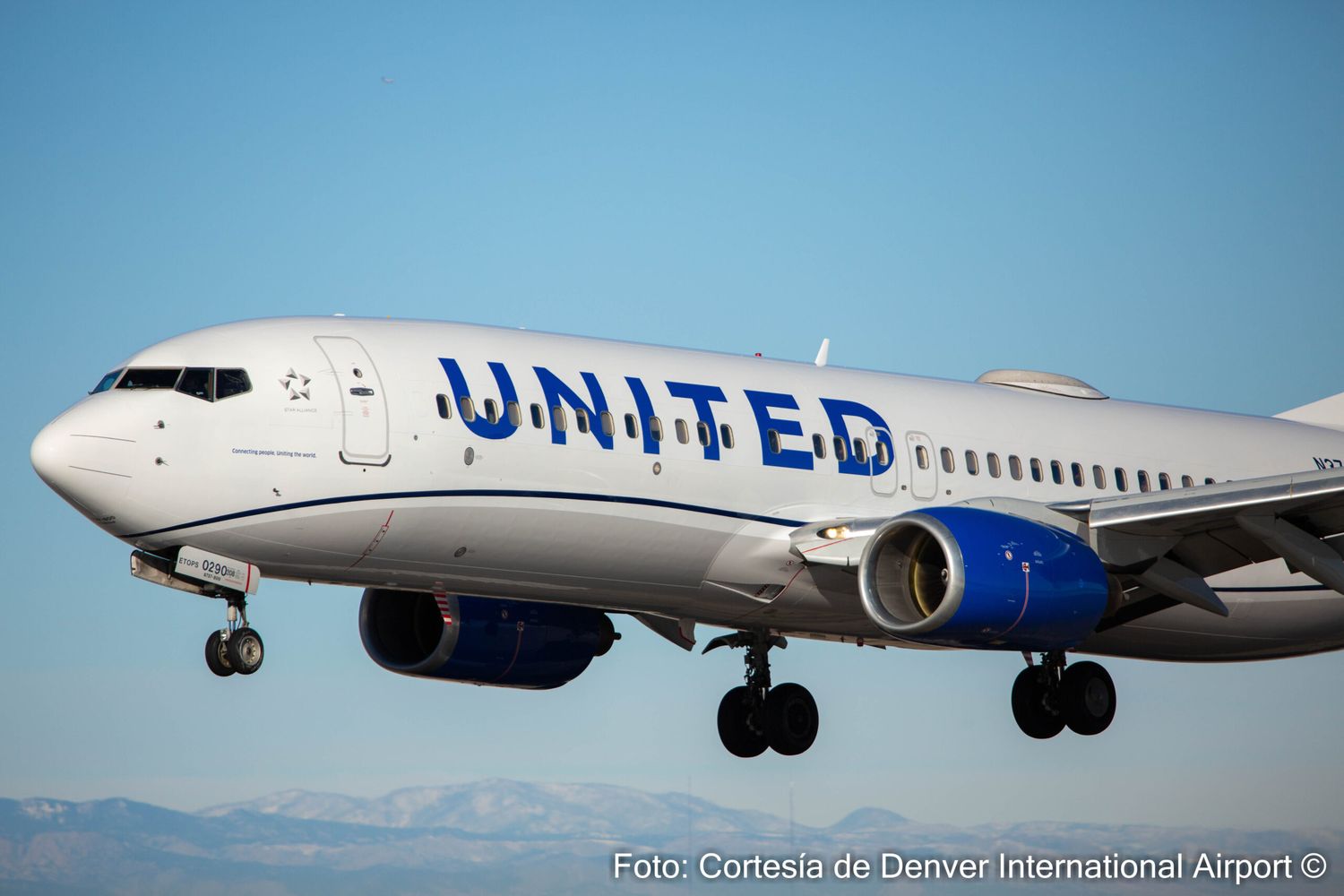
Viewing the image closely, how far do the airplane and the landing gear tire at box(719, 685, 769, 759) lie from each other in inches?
68.0

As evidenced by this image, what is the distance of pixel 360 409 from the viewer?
898 inches

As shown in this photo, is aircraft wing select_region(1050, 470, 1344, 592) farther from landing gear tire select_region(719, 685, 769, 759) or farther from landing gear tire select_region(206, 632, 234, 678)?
landing gear tire select_region(206, 632, 234, 678)

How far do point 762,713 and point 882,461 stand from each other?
5.90 meters

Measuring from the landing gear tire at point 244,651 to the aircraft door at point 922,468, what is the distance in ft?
31.3

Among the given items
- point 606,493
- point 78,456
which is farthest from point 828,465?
point 78,456

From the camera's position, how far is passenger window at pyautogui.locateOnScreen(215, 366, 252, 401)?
2248 cm

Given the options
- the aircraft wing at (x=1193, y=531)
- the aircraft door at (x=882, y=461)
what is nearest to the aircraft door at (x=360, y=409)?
the aircraft wing at (x=1193, y=531)

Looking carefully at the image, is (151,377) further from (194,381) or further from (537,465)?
(537,465)

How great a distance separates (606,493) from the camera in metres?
24.1

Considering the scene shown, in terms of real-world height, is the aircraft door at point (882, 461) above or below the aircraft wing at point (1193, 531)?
above

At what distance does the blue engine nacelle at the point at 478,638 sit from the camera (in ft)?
93.0

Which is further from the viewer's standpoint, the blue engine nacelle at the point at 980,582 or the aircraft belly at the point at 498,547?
the blue engine nacelle at the point at 980,582

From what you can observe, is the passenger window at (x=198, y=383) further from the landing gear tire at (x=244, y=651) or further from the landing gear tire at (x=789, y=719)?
the landing gear tire at (x=789, y=719)

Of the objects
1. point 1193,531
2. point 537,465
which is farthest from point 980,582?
point 537,465
